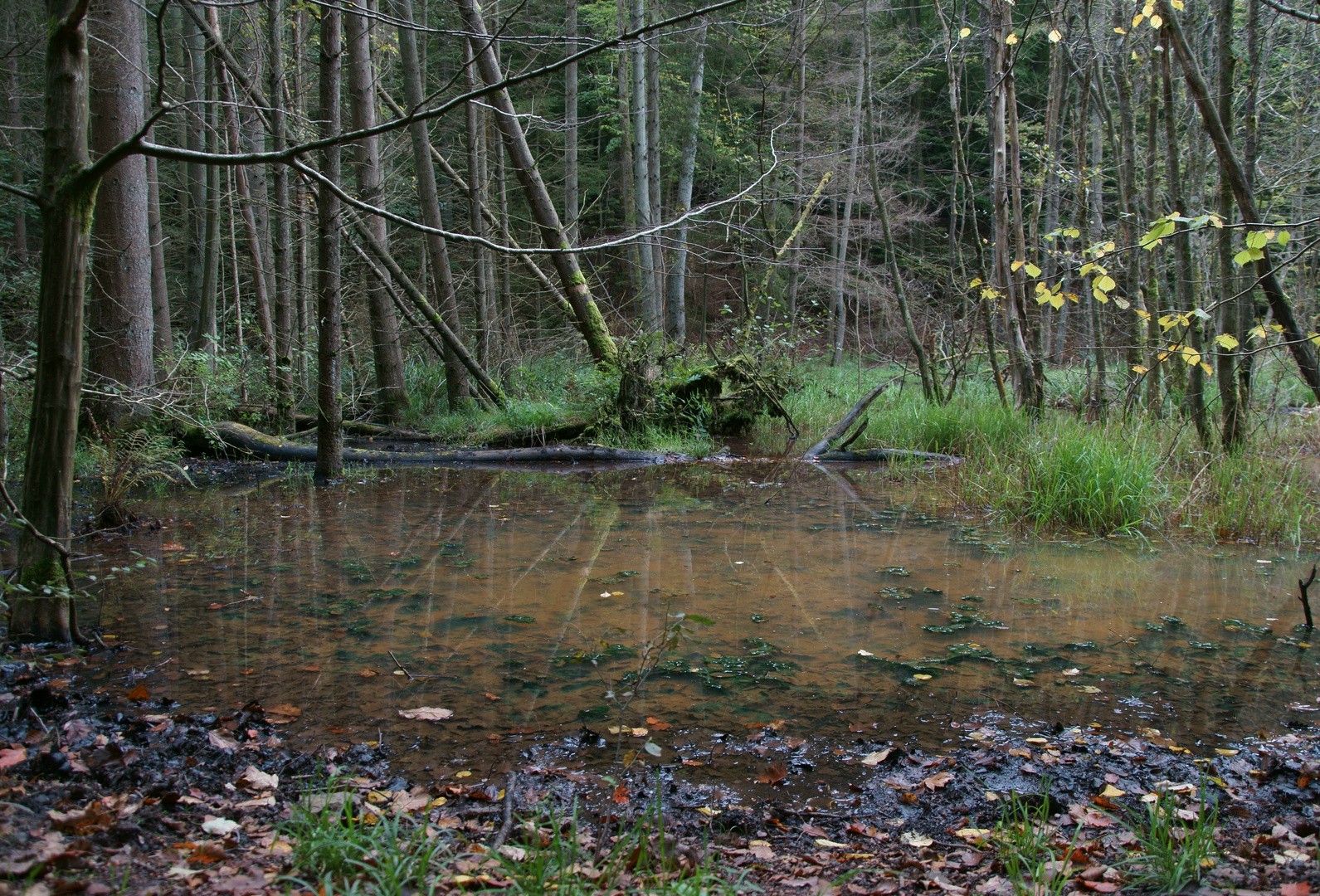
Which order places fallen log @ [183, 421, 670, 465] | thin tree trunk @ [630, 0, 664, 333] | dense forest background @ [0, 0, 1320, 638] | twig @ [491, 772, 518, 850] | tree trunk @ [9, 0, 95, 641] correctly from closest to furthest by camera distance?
twig @ [491, 772, 518, 850], tree trunk @ [9, 0, 95, 641], dense forest background @ [0, 0, 1320, 638], fallen log @ [183, 421, 670, 465], thin tree trunk @ [630, 0, 664, 333]

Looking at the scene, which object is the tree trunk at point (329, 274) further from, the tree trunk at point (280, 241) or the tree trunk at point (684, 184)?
the tree trunk at point (684, 184)

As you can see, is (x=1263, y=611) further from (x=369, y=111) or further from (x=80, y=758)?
(x=369, y=111)

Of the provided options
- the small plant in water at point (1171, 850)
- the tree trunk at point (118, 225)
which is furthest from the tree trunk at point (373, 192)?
the small plant in water at point (1171, 850)

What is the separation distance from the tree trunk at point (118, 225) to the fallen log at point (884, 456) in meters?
7.34

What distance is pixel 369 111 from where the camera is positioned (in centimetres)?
947

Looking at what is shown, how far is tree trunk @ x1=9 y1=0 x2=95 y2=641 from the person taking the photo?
3.03 metres

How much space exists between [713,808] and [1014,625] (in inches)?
95.0

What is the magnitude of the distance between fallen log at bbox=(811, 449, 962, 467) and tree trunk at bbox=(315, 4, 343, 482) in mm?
5535

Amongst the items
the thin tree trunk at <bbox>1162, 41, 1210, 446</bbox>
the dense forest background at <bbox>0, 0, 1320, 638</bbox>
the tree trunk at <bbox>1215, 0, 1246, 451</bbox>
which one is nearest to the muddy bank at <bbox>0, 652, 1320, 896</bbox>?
the dense forest background at <bbox>0, 0, 1320, 638</bbox>

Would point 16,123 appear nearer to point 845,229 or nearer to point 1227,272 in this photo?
point 845,229

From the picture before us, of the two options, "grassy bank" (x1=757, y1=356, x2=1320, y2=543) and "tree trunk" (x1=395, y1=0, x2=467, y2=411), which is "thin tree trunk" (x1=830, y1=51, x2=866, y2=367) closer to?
"tree trunk" (x1=395, y1=0, x2=467, y2=411)

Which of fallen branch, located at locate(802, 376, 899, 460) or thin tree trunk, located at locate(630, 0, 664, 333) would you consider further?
thin tree trunk, located at locate(630, 0, 664, 333)

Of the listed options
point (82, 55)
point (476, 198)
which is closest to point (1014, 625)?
point (82, 55)

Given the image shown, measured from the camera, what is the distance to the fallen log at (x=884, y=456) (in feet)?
30.8
